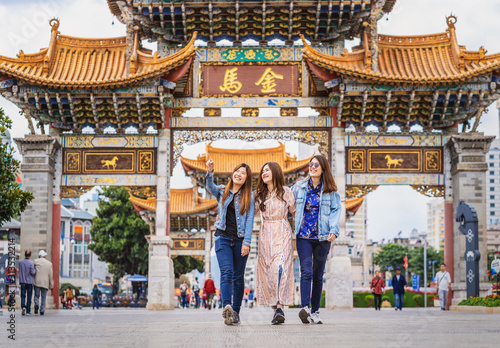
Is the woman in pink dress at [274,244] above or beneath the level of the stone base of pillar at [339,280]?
above

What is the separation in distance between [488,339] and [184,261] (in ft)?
131

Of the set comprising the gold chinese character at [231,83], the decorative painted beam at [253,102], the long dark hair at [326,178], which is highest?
the gold chinese character at [231,83]

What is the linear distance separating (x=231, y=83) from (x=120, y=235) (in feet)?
76.1

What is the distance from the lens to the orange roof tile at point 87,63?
1941 cm

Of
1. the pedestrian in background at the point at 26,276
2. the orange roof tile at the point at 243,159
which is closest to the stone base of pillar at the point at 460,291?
the pedestrian in background at the point at 26,276

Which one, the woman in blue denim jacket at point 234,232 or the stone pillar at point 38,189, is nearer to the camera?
the woman in blue denim jacket at point 234,232

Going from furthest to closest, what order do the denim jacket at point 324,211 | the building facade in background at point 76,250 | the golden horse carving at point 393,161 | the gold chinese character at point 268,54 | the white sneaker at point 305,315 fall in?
the building facade in background at point 76,250
the gold chinese character at point 268,54
the golden horse carving at point 393,161
the denim jacket at point 324,211
the white sneaker at point 305,315

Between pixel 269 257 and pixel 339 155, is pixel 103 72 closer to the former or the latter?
pixel 339 155

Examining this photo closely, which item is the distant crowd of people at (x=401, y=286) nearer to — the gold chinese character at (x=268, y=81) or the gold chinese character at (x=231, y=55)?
the gold chinese character at (x=268, y=81)

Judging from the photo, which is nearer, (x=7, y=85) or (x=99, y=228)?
(x=7, y=85)

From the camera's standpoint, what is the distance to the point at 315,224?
909 centimetres

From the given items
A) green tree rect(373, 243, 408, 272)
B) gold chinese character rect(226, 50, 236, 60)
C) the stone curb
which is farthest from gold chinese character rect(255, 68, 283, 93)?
green tree rect(373, 243, 408, 272)

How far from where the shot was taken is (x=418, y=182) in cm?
2031

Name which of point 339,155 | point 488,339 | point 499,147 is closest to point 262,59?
point 339,155
